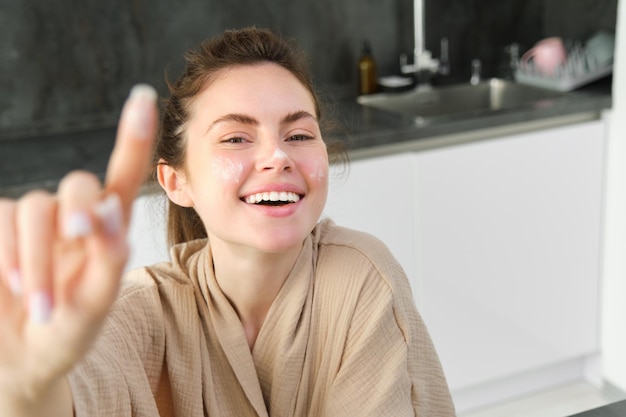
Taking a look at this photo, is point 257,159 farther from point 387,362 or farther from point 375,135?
point 375,135

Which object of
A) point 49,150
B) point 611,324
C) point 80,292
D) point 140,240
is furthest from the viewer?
point 611,324

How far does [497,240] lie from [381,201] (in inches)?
15.7

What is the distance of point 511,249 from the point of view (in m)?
2.37

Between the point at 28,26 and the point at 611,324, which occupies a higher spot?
the point at 28,26

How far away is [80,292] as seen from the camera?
1.91 feet

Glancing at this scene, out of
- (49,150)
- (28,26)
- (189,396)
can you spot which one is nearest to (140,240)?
(49,150)

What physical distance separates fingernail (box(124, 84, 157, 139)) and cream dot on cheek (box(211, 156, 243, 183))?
60cm

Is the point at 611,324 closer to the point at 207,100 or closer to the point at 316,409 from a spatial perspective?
the point at 316,409

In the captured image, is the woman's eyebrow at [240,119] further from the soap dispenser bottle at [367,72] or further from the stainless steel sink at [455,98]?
the soap dispenser bottle at [367,72]

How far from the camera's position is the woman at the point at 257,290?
112cm

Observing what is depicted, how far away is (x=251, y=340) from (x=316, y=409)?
15 centimetres

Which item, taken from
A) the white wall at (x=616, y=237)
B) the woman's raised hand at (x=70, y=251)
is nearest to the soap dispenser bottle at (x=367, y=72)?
the white wall at (x=616, y=237)

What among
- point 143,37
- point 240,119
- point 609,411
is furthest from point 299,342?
point 143,37

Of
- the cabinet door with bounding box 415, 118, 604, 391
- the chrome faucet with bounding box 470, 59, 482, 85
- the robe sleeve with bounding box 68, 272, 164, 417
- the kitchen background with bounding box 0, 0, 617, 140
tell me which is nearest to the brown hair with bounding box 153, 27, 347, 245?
the robe sleeve with bounding box 68, 272, 164, 417
